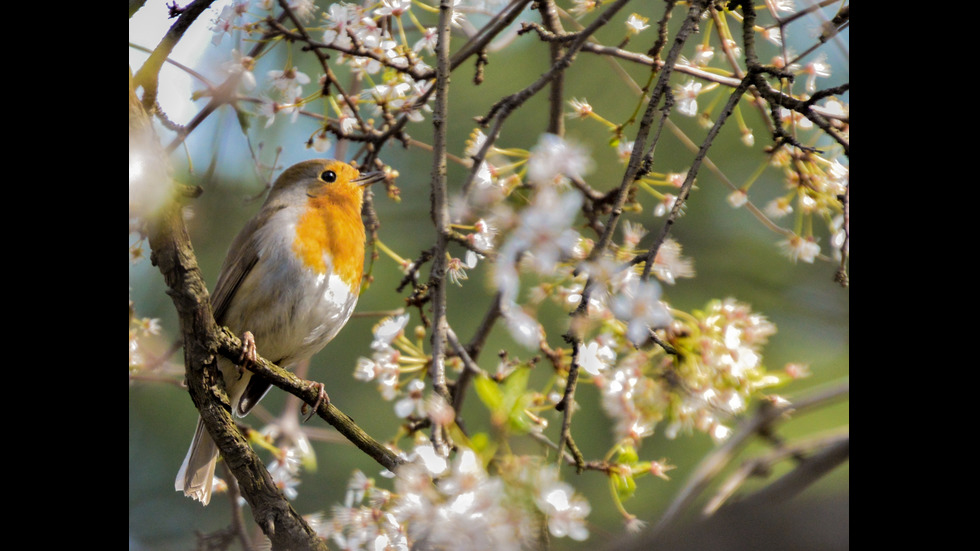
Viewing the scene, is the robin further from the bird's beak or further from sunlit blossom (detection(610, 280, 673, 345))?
sunlit blossom (detection(610, 280, 673, 345))

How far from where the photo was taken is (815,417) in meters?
2.26

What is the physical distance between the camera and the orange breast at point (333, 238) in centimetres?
178

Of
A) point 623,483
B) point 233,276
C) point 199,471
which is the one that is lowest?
point 199,471

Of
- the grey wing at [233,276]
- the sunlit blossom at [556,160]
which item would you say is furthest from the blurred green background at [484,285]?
the sunlit blossom at [556,160]

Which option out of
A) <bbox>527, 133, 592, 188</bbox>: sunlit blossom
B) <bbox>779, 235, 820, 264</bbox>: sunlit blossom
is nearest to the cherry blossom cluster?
<bbox>527, 133, 592, 188</bbox>: sunlit blossom

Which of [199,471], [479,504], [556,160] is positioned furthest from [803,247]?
[199,471]

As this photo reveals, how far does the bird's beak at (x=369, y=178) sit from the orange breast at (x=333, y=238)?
0.10 metres

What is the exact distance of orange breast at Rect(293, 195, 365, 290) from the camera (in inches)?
69.9

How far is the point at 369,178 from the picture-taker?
1.85m

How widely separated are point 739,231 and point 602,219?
1473mm

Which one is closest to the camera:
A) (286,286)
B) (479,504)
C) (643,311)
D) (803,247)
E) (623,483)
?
(479,504)

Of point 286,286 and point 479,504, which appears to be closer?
point 479,504

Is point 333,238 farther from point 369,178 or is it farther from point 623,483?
point 623,483

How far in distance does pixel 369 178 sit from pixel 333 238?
0.53ft
